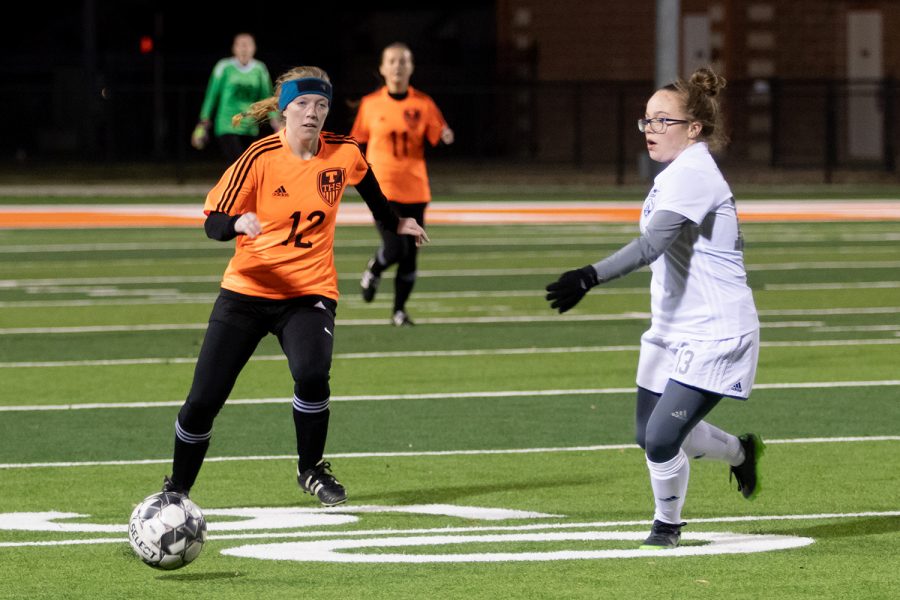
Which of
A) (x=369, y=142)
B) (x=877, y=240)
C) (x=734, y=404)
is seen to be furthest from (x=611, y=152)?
(x=734, y=404)

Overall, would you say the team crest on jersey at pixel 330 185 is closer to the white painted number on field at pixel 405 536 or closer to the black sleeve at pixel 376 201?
the black sleeve at pixel 376 201

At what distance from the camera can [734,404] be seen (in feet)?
A: 37.1

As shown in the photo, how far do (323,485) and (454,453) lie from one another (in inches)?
58.8

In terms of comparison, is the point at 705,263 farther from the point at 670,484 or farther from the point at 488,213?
the point at 488,213

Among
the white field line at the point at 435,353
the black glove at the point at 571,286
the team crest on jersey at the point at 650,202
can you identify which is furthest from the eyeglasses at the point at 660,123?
the white field line at the point at 435,353

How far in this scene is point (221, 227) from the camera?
7594 mm

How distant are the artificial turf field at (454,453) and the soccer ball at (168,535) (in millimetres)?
81

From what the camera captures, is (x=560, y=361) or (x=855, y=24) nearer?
(x=560, y=361)

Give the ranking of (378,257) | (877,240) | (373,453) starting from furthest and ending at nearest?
(877,240) → (378,257) → (373,453)

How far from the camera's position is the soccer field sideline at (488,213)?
2776 centimetres

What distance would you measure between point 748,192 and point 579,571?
27.8 meters

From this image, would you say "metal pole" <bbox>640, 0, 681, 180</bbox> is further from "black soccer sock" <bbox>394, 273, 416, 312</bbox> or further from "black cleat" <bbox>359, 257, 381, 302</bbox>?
"black soccer sock" <bbox>394, 273, 416, 312</bbox>

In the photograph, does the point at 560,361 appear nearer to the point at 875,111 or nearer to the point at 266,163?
the point at 266,163

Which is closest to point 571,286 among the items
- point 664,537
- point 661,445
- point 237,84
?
point 661,445
